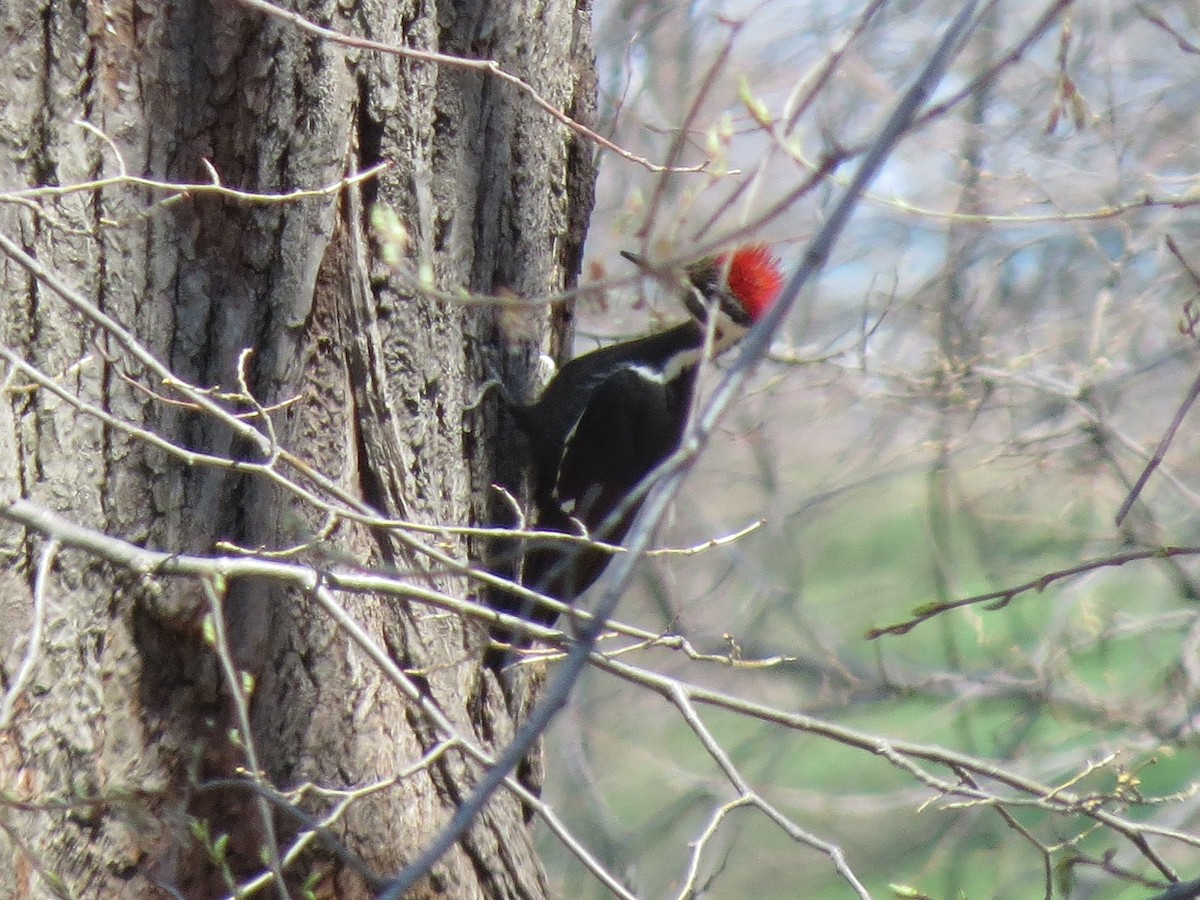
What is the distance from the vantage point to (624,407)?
3449mm

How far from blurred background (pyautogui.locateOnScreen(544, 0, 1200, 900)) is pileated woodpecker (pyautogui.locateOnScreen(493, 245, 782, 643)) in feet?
0.51

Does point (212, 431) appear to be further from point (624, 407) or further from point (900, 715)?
point (900, 715)

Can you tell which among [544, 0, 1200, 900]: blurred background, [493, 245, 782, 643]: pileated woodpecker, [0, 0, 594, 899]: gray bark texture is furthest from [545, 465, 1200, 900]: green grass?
[0, 0, 594, 899]: gray bark texture

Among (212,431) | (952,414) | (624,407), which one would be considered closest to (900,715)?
(952,414)

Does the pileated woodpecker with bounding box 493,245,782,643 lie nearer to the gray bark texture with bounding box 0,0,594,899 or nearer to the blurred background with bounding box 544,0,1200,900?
the blurred background with bounding box 544,0,1200,900

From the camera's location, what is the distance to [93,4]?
1.92 meters

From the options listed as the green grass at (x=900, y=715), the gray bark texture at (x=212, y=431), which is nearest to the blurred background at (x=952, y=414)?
the green grass at (x=900, y=715)

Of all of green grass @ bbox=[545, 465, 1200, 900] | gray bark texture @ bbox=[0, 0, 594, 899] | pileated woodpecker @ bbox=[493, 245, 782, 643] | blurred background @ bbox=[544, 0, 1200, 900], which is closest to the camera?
Answer: gray bark texture @ bbox=[0, 0, 594, 899]

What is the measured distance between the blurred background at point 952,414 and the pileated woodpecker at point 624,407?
156mm

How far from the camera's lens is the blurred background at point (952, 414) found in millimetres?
5105

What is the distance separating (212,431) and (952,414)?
4.37m

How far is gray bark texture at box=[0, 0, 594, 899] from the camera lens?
189 cm

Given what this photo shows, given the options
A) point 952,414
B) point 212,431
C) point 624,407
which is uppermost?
point 212,431

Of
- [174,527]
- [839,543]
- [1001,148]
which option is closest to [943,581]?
[1001,148]
